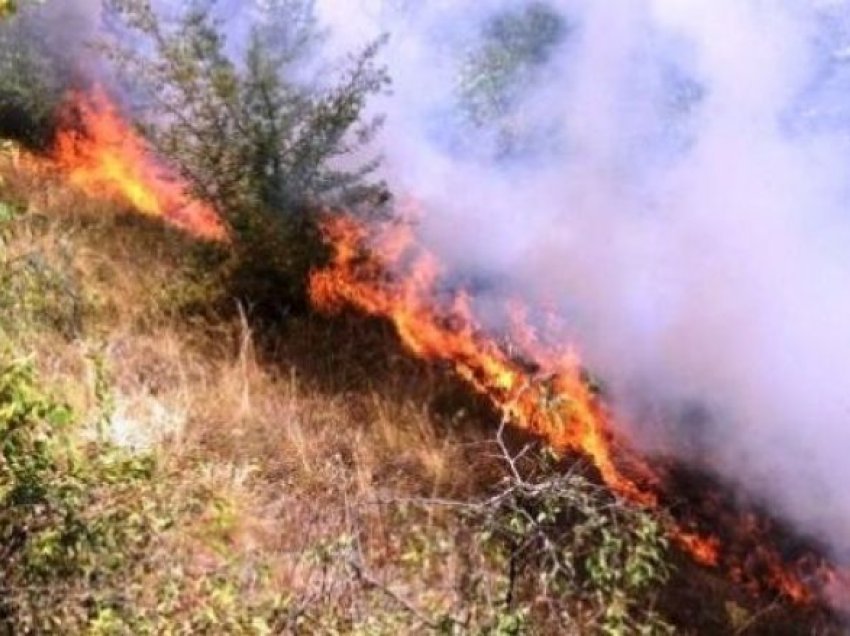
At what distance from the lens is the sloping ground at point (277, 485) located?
9.76ft

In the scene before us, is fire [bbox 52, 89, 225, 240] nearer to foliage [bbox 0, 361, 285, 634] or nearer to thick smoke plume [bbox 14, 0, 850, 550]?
thick smoke plume [bbox 14, 0, 850, 550]

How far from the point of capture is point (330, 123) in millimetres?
6906

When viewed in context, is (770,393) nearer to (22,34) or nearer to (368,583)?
(368,583)

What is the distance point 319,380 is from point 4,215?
3.41 metres

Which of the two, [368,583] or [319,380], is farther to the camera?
[319,380]

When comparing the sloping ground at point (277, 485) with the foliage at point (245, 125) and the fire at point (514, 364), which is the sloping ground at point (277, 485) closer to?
the fire at point (514, 364)

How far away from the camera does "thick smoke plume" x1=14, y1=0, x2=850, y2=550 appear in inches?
288

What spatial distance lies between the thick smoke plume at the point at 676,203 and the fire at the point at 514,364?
0.30m

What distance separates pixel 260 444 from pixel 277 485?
369 mm

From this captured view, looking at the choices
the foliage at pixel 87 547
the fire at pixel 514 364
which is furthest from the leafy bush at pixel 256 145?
the foliage at pixel 87 547

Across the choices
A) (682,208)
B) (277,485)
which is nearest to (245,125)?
(277,485)

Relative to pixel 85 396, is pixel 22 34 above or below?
above

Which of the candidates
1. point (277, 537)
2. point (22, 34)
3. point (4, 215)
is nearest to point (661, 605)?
point (277, 537)

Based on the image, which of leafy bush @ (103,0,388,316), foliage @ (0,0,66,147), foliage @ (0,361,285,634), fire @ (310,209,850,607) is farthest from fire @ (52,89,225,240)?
foliage @ (0,361,285,634)
